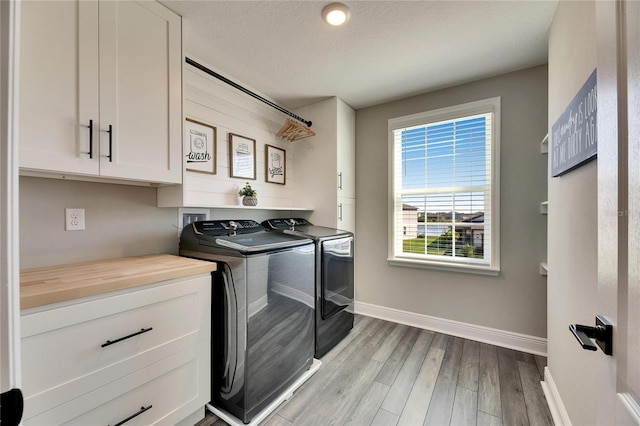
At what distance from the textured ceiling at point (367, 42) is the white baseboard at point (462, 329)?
235 centimetres

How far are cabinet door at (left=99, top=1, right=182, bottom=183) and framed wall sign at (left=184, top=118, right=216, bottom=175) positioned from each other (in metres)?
0.40

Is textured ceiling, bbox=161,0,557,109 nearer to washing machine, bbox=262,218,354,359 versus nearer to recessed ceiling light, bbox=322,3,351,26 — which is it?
recessed ceiling light, bbox=322,3,351,26

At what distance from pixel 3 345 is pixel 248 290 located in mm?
1090

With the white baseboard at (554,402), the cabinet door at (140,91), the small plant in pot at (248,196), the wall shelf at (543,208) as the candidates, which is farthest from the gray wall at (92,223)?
the wall shelf at (543,208)

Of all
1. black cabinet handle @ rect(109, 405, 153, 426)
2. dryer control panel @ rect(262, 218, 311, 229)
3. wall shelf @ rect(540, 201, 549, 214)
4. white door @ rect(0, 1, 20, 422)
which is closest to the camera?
white door @ rect(0, 1, 20, 422)

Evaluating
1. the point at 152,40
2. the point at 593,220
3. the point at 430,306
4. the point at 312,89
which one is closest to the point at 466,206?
the point at 430,306

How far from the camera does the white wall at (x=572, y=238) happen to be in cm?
110

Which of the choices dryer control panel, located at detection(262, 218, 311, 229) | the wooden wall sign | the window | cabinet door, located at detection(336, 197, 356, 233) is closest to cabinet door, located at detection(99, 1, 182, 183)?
dryer control panel, located at detection(262, 218, 311, 229)

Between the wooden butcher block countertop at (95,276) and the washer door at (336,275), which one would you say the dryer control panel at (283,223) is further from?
the wooden butcher block countertop at (95,276)

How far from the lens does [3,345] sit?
409 mm

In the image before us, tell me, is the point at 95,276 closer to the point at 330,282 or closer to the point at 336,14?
the point at 330,282

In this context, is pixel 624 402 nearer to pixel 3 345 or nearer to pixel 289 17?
pixel 3 345

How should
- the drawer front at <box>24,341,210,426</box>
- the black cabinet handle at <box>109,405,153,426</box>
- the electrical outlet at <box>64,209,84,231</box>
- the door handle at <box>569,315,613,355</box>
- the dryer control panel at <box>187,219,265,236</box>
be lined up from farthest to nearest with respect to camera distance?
the dryer control panel at <box>187,219,265,236</box> → the electrical outlet at <box>64,209,84,231</box> → the black cabinet handle at <box>109,405,153,426</box> → the drawer front at <box>24,341,210,426</box> → the door handle at <box>569,315,613,355</box>

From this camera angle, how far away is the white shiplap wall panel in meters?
2.02
